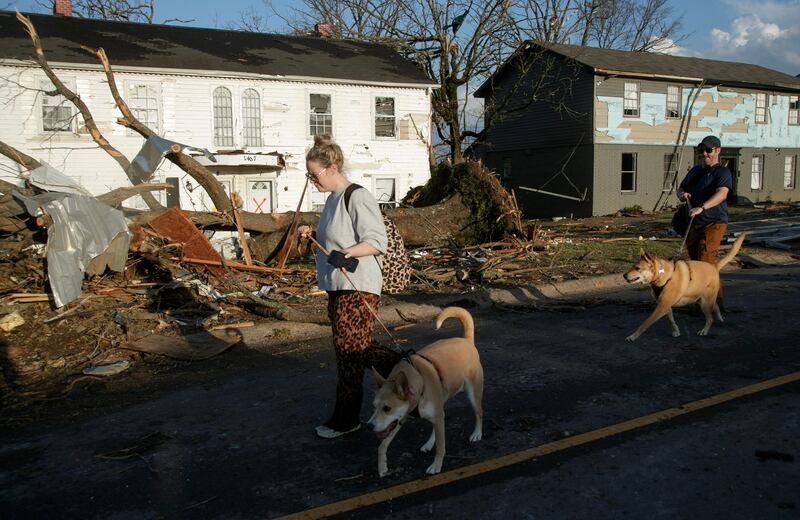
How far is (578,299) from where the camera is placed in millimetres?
9617

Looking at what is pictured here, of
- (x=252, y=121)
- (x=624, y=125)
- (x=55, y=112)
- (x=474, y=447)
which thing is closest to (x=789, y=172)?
(x=624, y=125)

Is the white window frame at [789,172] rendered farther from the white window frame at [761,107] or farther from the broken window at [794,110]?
the white window frame at [761,107]

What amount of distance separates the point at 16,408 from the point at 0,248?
3964 millimetres

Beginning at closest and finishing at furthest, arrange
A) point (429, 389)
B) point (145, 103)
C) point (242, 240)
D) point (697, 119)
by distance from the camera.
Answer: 1. point (429, 389)
2. point (242, 240)
3. point (145, 103)
4. point (697, 119)

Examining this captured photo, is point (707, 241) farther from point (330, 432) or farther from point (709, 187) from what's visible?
point (330, 432)

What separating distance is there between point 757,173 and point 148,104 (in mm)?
29520

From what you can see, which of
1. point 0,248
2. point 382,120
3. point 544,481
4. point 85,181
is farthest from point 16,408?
point 382,120

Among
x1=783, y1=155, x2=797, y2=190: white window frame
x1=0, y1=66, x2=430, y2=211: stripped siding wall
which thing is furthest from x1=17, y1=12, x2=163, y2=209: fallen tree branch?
x1=783, y1=155, x2=797, y2=190: white window frame

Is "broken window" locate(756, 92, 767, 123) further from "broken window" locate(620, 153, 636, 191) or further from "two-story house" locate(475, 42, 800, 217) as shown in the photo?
"broken window" locate(620, 153, 636, 191)

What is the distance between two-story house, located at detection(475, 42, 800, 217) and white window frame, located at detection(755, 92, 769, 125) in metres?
0.05

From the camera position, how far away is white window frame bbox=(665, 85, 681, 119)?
2914cm

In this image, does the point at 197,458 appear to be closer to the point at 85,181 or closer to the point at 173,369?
the point at 173,369

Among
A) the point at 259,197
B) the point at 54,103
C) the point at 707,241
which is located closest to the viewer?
the point at 707,241

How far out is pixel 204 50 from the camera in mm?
22078
